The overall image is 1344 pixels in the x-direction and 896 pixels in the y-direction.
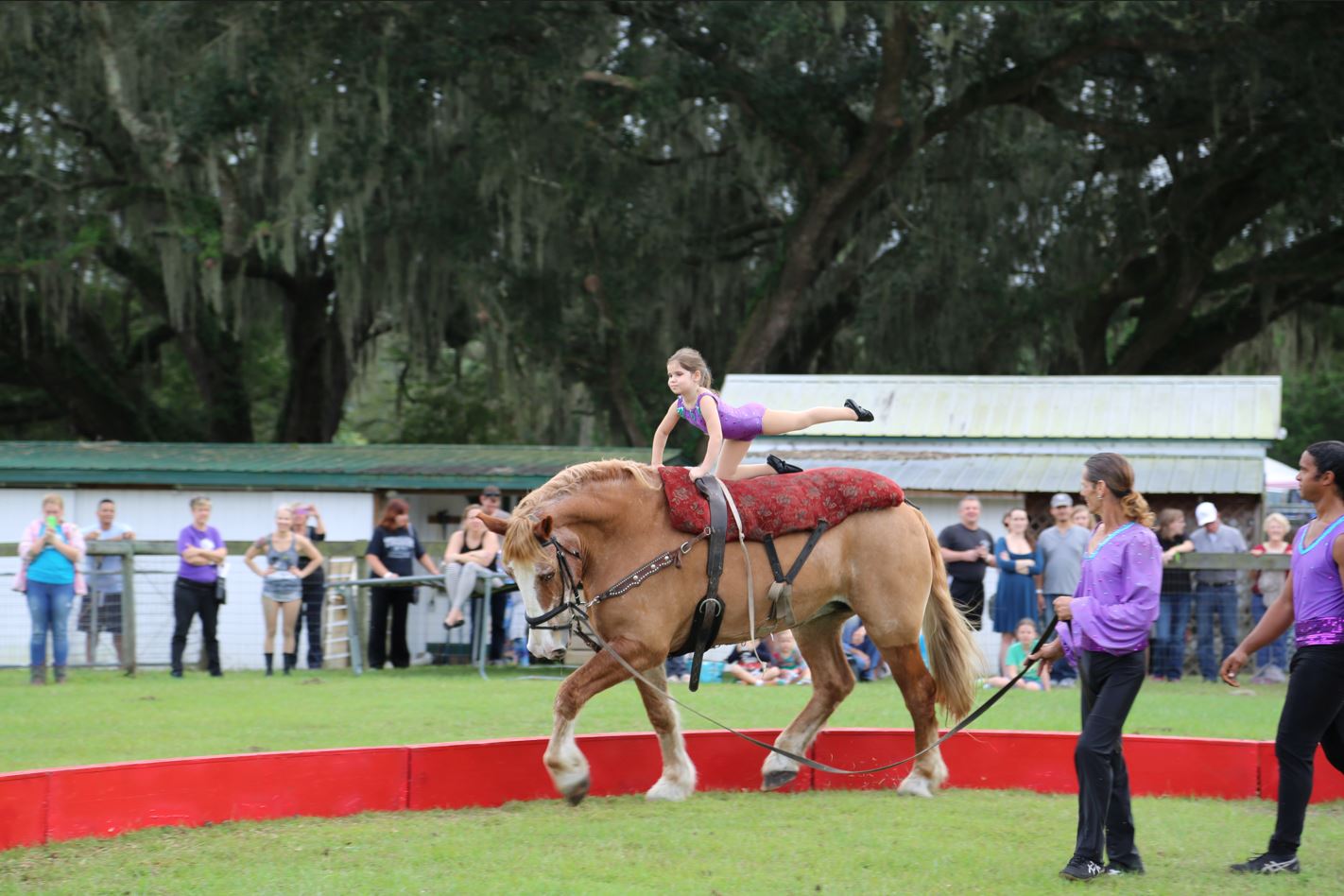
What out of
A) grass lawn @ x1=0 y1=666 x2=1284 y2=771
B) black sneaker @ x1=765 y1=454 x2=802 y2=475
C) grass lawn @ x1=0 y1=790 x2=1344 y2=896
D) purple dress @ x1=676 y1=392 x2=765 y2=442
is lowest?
grass lawn @ x1=0 y1=666 x2=1284 y2=771

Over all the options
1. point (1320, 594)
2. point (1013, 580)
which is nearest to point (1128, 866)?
point (1320, 594)

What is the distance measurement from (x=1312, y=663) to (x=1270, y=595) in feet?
27.4

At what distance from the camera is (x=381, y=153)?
22.2 m

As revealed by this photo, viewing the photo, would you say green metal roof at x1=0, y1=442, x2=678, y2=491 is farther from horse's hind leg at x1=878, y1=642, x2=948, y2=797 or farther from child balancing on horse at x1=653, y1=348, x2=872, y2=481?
horse's hind leg at x1=878, y1=642, x2=948, y2=797

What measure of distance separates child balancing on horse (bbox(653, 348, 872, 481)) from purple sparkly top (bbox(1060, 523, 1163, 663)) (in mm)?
1731

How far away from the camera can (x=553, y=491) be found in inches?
271

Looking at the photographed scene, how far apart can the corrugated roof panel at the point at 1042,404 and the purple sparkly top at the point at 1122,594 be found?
37.0ft

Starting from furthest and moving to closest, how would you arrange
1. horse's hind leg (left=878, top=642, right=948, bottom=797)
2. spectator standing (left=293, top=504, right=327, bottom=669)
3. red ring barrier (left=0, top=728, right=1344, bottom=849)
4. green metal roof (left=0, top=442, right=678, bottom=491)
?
1. green metal roof (left=0, top=442, right=678, bottom=491)
2. spectator standing (left=293, top=504, right=327, bottom=669)
3. horse's hind leg (left=878, top=642, right=948, bottom=797)
4. red ring barrier (left=0, top=728, right=1344, bottom=849)

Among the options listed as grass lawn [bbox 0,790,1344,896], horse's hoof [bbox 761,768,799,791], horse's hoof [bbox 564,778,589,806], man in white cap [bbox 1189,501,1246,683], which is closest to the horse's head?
horse's hoof [bbox 564,778,589,806]

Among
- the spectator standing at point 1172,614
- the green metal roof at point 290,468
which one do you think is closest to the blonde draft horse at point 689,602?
the spectator standing at point 1172,614

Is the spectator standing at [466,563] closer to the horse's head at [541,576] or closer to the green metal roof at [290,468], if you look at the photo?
the green metal roof at [290,468]

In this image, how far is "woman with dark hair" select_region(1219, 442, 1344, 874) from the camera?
5.50 m

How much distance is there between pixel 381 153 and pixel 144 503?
753cm

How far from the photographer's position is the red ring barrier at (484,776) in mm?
6070
